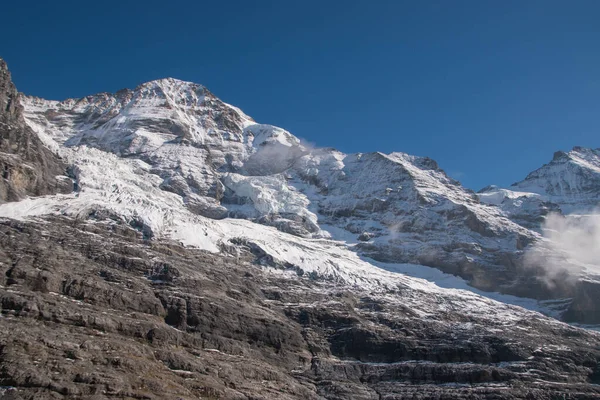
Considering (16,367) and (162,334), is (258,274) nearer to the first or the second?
(162,334)

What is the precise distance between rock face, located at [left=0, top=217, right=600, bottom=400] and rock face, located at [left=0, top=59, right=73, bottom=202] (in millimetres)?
21203

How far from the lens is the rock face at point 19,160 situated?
168 metres

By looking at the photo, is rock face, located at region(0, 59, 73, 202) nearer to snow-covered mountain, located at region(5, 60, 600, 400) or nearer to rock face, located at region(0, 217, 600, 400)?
snow-covered mountain, located at region(5, 60, 600, 400)

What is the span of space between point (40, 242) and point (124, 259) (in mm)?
17748

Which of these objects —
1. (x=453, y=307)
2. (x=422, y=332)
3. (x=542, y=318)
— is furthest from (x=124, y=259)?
(x=542, y=318)

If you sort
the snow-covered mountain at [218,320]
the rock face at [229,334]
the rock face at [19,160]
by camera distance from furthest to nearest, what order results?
1. the rock face at [19,160]
2. the snow-covered mountain at [218,320]
3. the rock face at [229,334]

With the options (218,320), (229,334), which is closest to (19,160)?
(218,320)

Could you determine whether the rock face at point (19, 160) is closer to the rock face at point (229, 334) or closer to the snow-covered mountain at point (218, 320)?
the snow-covered mountain at point (218, 320)

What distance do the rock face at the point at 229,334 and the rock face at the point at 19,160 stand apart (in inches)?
835

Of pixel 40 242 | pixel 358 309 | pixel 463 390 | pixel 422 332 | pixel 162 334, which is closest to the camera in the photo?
pixel 162 334

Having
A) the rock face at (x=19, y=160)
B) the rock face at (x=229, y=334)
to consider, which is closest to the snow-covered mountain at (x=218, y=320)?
the rock face at (x=229, y=334)

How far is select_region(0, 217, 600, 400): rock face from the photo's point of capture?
95.9 meters

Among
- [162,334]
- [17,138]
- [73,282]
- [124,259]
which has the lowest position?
[162,334]

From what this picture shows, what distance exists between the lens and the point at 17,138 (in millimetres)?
181875
